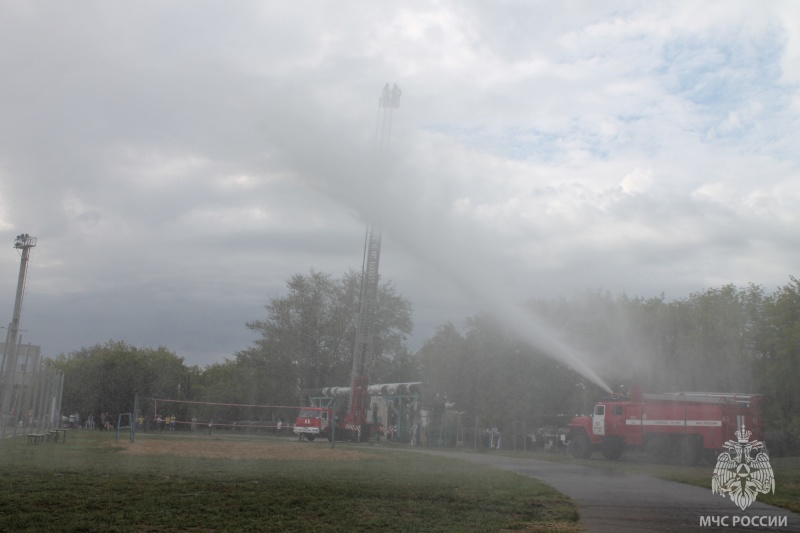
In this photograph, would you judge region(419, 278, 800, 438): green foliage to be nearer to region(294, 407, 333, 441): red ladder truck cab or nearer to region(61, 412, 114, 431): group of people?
region(294, 407, 333, 441): red ladder truck cab

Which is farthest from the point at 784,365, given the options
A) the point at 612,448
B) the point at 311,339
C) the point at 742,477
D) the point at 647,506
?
the point at 311,339

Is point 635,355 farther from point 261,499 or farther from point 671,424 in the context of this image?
point 261,499

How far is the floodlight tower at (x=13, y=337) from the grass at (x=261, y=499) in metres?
10.4

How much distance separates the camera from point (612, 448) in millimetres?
33875

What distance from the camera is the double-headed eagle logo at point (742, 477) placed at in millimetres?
17719

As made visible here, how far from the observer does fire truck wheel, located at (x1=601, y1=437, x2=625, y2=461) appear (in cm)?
3378

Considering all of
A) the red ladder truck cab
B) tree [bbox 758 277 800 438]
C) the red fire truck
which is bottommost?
the red ladder truck cab

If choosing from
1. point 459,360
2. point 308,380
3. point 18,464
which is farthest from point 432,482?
point 308,380

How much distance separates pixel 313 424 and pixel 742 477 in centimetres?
3557

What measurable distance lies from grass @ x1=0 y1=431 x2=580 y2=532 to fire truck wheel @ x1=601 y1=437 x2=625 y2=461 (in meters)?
13.0

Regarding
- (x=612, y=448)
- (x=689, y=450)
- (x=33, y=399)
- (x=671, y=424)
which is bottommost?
(x=612, y=448)

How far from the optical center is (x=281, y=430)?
6138cm

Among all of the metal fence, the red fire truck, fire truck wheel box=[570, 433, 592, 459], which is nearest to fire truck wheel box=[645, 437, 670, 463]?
the red fire truck

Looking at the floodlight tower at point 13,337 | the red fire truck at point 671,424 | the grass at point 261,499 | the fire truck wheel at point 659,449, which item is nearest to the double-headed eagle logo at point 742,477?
the red fire truck at point 671,424
